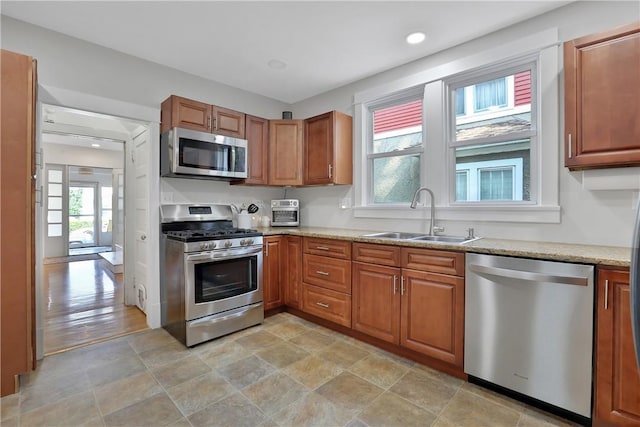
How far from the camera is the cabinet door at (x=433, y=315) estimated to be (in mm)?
2074

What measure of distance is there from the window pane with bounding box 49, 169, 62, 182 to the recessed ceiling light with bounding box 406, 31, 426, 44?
298 inches

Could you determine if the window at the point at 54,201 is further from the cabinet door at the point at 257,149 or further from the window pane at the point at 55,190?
the cabinet door at the point at 257,149

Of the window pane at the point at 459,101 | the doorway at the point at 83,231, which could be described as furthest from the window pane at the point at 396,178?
the doorway at the point at 83,231

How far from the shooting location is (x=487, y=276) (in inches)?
75.7

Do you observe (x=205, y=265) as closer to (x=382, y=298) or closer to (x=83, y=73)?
(x=382, y=298)

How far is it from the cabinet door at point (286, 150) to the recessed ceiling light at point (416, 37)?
1520mm

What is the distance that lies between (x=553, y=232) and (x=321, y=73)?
261cm

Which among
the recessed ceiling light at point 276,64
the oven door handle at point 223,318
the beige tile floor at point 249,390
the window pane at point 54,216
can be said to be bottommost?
the beige tile floor at point 249,390

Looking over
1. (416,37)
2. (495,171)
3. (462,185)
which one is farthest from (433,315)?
(416,37)

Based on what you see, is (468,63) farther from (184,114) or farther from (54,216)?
(54,216)

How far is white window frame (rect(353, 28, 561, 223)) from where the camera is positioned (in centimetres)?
224

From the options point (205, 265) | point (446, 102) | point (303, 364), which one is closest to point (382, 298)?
point (303, 364)

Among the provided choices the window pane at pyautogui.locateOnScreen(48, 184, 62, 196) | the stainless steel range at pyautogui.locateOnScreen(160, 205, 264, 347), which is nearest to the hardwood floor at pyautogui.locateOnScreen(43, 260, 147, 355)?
the stainless steel range at pyautogui.locateOnScreen(160, 205, 264, 347)

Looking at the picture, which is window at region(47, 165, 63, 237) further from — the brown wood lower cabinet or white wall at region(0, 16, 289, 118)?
the brown wood lower cabinet
